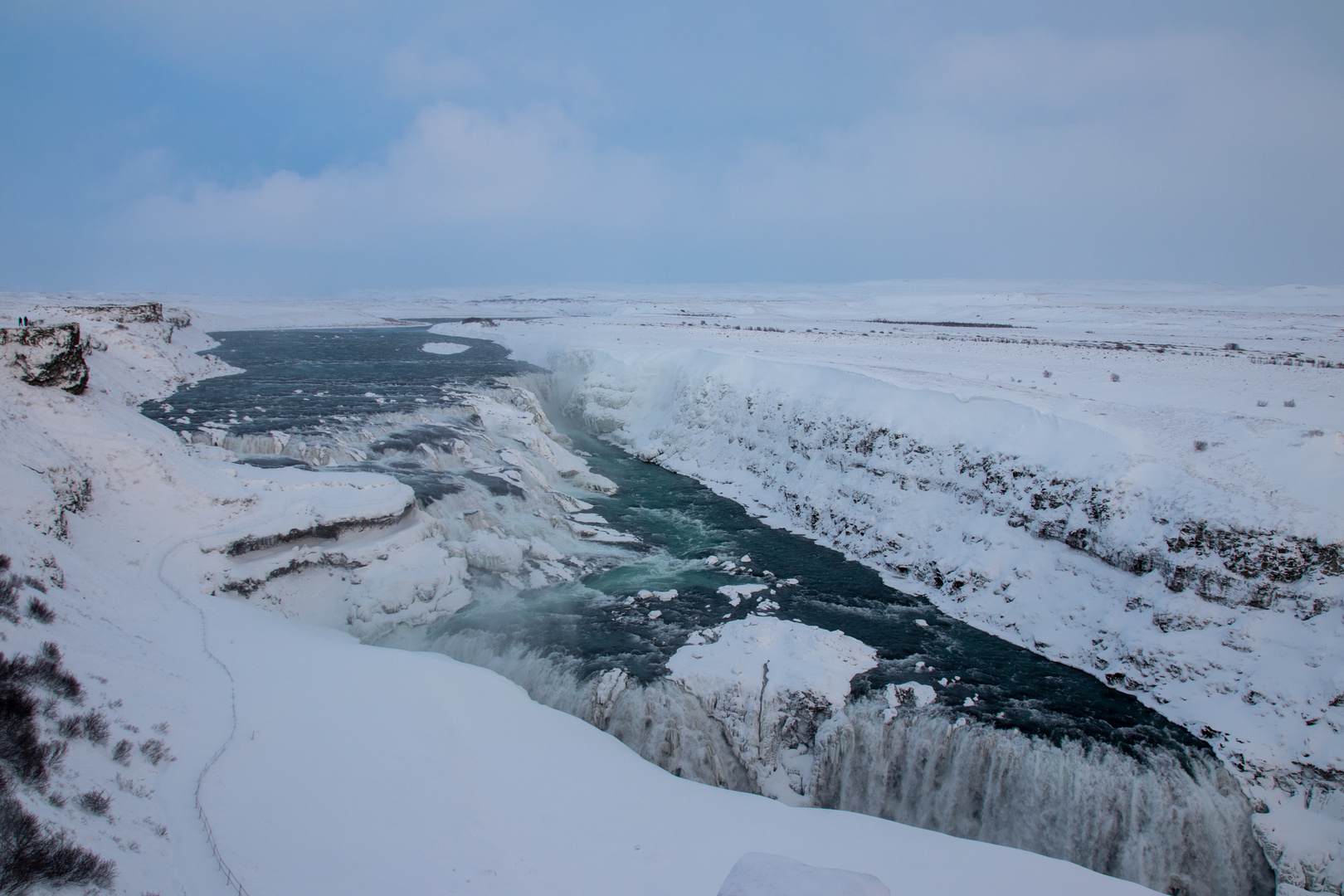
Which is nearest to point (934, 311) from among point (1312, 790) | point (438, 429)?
point (438, 429)

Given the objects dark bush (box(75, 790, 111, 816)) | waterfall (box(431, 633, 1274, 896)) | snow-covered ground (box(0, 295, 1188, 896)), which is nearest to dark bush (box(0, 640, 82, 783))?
snow-covered ground (box(0, 295, 1188, 896))

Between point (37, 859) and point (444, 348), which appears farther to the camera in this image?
point (444, 348)

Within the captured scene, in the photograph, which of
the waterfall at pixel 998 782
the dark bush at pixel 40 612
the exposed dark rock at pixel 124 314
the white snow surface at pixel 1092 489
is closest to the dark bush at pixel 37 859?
the dark bush at pixel 40 612

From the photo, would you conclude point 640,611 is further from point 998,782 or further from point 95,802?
point 95,802

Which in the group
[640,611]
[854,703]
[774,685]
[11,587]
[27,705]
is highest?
[11,587]

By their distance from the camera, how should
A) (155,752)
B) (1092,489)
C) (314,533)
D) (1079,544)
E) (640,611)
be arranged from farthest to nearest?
(1092,489)
(1079,544)
(640,611)
(314,533)
(155,752)

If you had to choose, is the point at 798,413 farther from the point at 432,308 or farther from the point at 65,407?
the point at 432,308

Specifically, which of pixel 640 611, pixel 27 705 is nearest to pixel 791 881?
pixel 27 705

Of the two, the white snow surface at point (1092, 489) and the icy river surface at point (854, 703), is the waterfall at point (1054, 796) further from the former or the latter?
the white snow surface at point (1092, 489)
